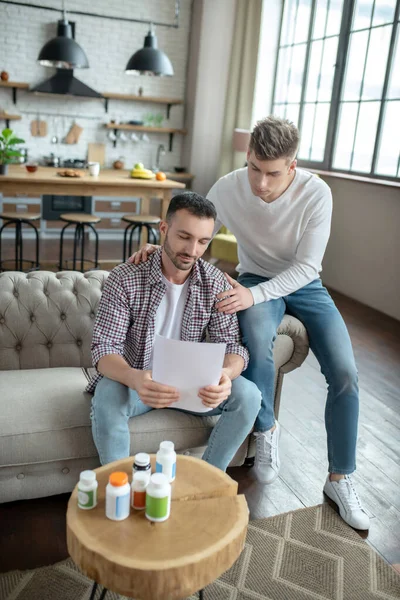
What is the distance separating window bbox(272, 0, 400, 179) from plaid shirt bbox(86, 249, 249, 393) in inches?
127

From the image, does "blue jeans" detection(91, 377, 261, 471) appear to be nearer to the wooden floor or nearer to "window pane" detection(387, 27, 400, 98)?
the wooden floor

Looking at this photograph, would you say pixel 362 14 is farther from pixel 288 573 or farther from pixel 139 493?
pixel 139 493

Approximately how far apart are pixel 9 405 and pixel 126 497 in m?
0.74

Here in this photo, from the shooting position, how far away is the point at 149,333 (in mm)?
1773

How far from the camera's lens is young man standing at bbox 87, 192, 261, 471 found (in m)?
1.64

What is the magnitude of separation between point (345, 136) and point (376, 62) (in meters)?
0.69

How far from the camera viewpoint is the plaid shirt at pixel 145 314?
1.73 metres

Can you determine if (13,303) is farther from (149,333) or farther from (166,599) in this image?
(166,599)

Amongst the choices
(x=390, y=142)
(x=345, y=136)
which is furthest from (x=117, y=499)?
(x=345, y=136)

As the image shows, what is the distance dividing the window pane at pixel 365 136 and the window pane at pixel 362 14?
0.68m

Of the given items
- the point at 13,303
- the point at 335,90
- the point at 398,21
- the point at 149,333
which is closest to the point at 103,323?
the point at 149,333

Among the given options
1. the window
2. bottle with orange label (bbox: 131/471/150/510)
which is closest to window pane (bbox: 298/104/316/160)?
the window

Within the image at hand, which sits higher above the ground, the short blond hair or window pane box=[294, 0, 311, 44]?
window pane box=[294, 0, 311, 44]

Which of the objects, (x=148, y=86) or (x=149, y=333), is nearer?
(x=149, y=333)
